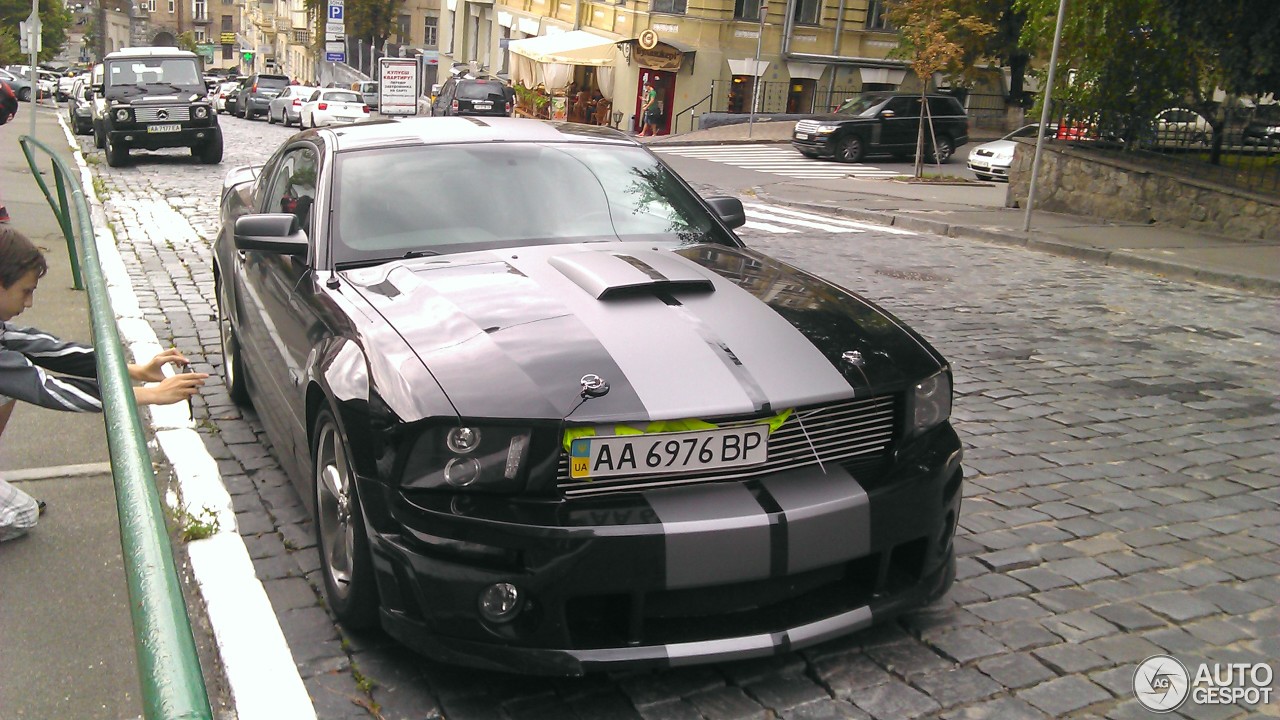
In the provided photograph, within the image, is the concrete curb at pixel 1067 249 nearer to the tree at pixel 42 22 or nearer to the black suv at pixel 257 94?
the black suv at pixel 257 94

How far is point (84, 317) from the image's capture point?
28.1 ft

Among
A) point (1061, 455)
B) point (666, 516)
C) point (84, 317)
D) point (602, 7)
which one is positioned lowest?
point (84, 317)

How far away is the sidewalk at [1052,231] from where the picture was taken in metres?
11.6

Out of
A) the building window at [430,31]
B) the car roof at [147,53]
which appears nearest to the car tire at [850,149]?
the car roof at [147,53]

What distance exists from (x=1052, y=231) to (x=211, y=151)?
14924 millimetres

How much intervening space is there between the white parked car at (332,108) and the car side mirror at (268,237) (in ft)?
108

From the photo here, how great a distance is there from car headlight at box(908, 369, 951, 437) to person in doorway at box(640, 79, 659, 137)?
3554 cm

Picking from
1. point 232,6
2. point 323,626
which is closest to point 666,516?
point 323,626

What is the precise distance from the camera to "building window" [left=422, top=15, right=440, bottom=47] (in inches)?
2827

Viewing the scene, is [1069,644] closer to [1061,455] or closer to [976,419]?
[1061,455]

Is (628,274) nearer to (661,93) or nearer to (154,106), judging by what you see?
(154,106)

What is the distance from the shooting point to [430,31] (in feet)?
236

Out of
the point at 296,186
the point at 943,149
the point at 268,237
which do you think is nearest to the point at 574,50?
the point at 943,149

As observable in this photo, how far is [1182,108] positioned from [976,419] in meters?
11.4
